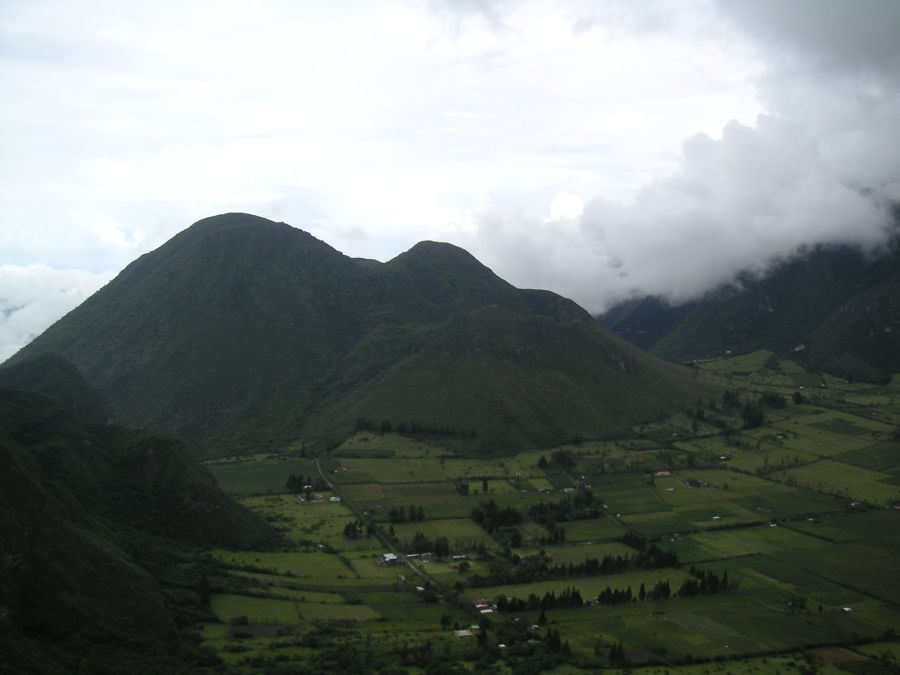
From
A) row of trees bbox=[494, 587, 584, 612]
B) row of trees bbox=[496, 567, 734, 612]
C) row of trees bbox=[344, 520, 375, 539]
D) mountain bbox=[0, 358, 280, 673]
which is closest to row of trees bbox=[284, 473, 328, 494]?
row of trees bbox=[344, 520, 375, 539]

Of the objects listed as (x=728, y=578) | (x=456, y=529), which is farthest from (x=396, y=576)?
(x=728, y=578)

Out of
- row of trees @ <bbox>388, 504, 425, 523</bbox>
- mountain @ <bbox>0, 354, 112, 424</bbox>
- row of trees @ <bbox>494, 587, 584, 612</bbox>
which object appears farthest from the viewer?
mountain @ <bbox>0, 354, 112, 424</bbox>

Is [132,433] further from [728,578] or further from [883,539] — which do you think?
[883,539]

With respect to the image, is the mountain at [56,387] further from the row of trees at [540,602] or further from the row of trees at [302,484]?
the row of trees at [540,602]

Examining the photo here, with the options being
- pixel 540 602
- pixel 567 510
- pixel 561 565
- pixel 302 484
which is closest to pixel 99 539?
pixel 540 602

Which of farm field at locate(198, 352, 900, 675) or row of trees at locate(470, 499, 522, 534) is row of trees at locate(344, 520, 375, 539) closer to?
farm field at locate(198, 352, 900, 675)

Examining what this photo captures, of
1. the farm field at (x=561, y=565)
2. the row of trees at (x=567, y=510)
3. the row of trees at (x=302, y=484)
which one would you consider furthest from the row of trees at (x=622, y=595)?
the row of trees at (x=302, y=484)
